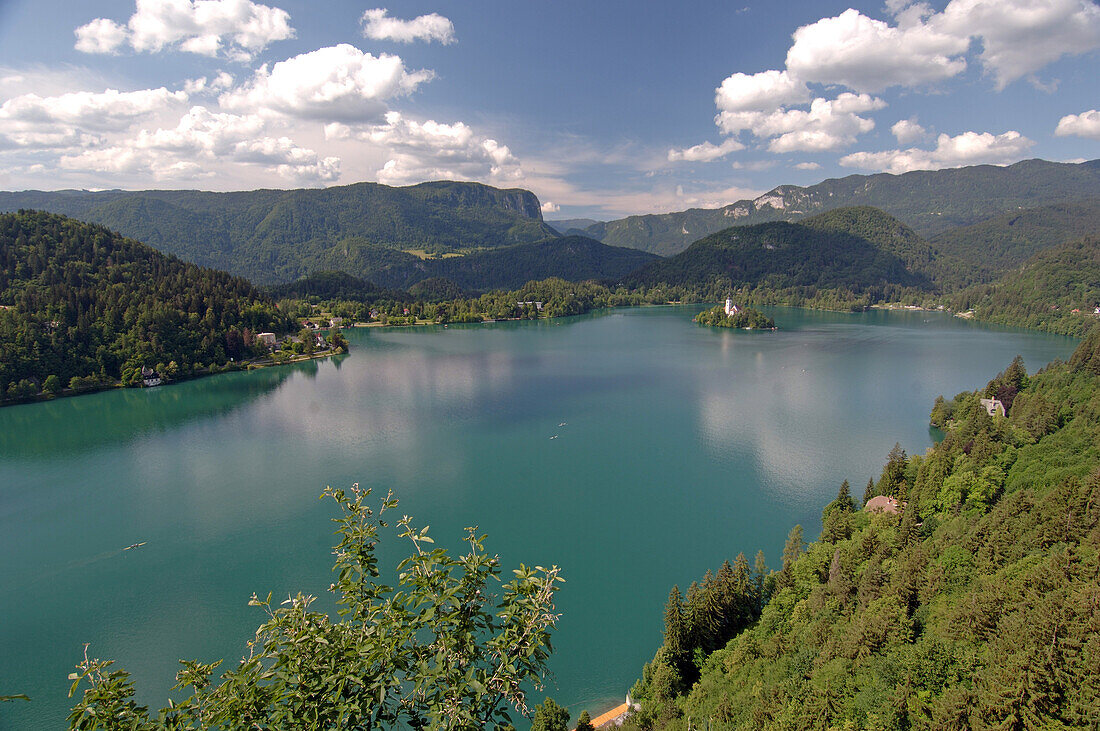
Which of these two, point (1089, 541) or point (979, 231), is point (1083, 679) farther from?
point (979, 231)

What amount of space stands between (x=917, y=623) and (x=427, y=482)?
18.1 meters

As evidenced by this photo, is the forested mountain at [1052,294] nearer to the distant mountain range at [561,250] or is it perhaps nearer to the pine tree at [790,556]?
the distant mountain range at [561,250]

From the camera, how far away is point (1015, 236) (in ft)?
439

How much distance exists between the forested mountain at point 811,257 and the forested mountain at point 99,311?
326ft

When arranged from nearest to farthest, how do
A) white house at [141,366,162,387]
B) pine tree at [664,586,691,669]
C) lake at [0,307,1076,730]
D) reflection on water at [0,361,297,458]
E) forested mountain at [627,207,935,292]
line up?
pine tree at [664,586,691,669]
lake at [0,307,1076,730]
reflection on water at [0,361,297,458]
white house at [141,366,162,387]
forested mountain at [627,207,935,292]

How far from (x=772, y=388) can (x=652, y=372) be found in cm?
1042

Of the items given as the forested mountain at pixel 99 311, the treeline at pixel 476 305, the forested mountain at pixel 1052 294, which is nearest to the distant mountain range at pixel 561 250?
the treeline at pixel 476 305

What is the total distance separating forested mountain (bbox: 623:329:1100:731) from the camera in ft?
25.3

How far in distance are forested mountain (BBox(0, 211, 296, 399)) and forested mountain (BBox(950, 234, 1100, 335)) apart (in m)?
99.5

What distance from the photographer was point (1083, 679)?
7.37 m

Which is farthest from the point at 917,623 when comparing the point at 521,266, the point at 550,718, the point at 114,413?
the point at 521,266

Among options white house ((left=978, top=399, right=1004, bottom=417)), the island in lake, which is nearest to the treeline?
the island in lake

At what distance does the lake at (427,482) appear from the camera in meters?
14.6

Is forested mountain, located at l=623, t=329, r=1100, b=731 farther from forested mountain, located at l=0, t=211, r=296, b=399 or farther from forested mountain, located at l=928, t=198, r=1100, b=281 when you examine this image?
forested mountain, located at l=928, t=198, r=1100, b=281
